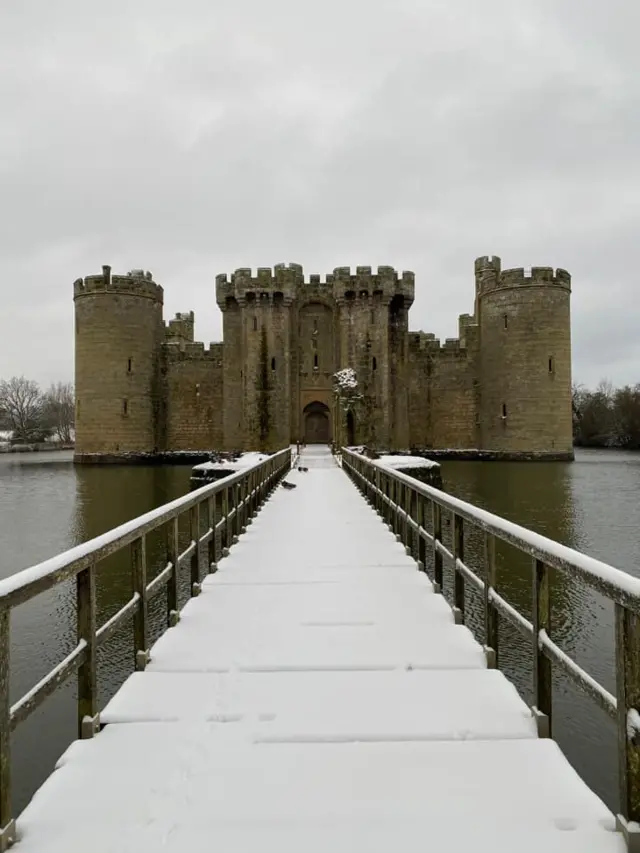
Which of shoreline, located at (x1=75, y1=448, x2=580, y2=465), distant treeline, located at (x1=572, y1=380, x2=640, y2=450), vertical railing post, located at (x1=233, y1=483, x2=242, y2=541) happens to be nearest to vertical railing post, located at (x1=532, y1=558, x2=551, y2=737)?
vertical railing post, located at (x1=233, y1=483, x2=242, y2=541)

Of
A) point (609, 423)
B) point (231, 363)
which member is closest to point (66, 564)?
point (231, 363)

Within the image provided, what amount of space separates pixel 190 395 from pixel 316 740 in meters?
39.5

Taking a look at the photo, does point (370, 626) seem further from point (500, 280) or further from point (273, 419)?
point (500, 280)

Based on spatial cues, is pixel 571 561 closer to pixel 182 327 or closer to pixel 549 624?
pixel 549 624

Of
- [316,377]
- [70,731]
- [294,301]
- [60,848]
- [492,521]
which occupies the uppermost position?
[294,301]

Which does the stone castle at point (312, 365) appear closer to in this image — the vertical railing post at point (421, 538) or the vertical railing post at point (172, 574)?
the vertical railing post at point (421, 538)

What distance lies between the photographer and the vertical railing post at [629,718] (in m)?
2.14

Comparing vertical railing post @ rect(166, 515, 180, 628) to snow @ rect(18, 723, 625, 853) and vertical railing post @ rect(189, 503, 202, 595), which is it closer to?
vertical railing post @ rect(189, 503, 202, 595)

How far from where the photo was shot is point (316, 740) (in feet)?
9.73

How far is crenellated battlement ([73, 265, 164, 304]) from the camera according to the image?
124 ft

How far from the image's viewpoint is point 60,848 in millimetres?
2219

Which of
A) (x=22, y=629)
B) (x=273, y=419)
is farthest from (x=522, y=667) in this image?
(x=273, y=419)

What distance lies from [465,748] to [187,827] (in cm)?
122

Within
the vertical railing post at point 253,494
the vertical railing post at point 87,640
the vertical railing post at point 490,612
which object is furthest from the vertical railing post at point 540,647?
the vertical railing post at point 253,494
